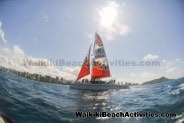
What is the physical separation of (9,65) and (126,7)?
71.6 inches

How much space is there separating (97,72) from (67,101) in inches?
27.9

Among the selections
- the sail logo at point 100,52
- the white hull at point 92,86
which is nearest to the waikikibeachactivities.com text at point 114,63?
the sail logo at point 100,52

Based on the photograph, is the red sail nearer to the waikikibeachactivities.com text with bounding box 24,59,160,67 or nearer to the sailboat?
the sailboat

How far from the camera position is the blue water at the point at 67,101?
4629 millimetres

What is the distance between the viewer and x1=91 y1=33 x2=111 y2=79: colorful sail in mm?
4578

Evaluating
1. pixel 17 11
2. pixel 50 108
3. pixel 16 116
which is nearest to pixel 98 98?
pixel 50 108

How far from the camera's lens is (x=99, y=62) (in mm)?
5145

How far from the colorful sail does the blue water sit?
38cm

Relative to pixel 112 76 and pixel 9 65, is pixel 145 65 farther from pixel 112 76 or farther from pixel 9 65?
pixel 9 65

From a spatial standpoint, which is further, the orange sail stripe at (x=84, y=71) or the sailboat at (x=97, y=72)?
the orange sail stripe at (x=84, y=71)

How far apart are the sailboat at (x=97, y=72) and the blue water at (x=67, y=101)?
0.19 m

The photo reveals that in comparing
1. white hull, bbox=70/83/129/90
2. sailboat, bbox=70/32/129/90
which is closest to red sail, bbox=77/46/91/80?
sailboat, bbox=70/32/129/90

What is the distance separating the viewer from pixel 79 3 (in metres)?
4.64

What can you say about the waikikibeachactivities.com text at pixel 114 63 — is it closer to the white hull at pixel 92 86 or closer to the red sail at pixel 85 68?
the red sail at pixel 85 68
